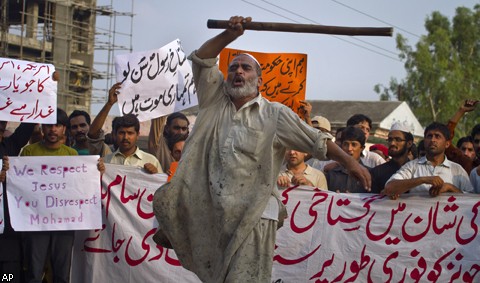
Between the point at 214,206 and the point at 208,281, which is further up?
the point at 214,206

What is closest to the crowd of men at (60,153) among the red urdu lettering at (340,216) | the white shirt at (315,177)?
the white shirt at (315,177)

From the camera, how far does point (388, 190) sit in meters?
8.59

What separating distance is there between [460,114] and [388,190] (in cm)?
129

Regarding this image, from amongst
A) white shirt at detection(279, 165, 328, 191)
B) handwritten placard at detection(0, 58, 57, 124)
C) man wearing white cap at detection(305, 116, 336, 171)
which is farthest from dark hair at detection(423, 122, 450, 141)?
handwritten placard at detection(0, 58, 57, 124)

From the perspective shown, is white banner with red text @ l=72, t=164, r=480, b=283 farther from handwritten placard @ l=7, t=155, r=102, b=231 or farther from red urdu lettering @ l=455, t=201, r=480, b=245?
handwritten placard @ l=7, t=155, r=102, b=231

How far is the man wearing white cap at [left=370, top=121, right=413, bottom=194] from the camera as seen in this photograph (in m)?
9.09

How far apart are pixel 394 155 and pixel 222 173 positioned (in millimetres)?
3595

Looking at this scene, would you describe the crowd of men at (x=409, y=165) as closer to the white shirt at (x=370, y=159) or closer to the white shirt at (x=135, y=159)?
the white shirt at (x=370, y=159)

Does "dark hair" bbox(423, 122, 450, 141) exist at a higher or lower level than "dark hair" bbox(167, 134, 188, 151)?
higher

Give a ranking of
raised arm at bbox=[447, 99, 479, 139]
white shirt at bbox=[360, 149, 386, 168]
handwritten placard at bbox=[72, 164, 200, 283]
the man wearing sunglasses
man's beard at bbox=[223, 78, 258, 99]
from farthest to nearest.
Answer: white shirt at bbox=[360, 149, 386, 168]
the man wearing sunglasses
handwritten placard at bbox=[72, 164, 200, 283]
raised arm at bbox=[447, 99, 479, 139]
man's beard at bbox=[223, 78, 258, 99]

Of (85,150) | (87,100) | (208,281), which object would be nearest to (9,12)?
(87,100)

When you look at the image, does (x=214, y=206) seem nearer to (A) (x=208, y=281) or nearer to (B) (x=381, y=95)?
(A) (x=208, y=281)

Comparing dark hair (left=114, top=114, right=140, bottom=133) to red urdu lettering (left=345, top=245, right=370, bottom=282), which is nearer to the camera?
red urdu lettering (left=345, top=245, right=370, bottom=282)

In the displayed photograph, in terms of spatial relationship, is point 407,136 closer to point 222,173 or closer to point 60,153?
point 60,153
